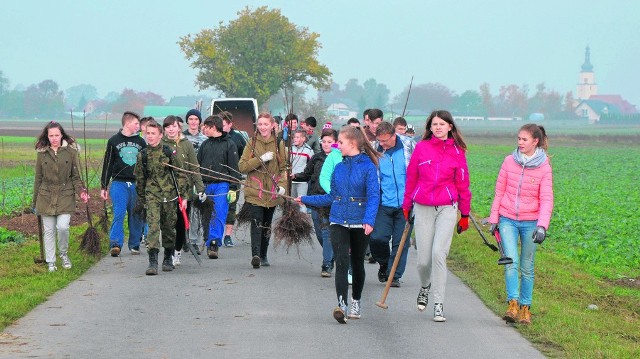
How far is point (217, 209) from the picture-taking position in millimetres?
15188

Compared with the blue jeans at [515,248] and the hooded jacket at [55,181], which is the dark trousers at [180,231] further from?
the blue jeans at [515,248]

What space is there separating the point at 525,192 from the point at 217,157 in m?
5.64

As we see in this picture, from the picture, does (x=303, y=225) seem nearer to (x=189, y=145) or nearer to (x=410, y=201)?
(x=189, y=145)

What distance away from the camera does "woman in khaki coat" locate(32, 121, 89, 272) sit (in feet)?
43.1

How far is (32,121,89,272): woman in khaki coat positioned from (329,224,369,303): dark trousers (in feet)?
14.1

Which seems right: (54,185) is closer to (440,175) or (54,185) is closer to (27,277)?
(27,277)

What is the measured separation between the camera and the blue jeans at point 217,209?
14.9 metres

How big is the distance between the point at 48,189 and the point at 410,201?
4.84 meters

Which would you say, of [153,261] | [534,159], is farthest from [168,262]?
[534,159]

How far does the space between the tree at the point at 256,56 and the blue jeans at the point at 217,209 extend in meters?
97.5

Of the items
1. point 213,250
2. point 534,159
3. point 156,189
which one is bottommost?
point 213,250

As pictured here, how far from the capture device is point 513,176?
10.3m

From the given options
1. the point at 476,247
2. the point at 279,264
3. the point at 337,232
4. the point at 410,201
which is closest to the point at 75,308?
the point at 337,232

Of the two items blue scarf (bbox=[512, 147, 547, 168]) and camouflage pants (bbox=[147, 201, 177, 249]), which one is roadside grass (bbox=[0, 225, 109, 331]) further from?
blue scarf (bbox=[512, 147, 547, 168])
